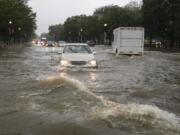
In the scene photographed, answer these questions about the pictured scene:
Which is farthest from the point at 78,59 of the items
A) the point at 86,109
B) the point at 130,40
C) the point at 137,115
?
the point at 130,40

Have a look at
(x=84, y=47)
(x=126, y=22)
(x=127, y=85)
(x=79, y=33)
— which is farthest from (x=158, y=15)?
(x=79, y=33)

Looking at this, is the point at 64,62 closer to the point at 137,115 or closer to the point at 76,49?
the point at 76,49

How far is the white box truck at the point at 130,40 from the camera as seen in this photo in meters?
45.2

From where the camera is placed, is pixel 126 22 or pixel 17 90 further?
pixel 126 22

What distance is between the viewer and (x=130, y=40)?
45531 millimetres

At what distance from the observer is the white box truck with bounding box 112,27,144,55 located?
4522cm

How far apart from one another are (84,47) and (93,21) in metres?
137

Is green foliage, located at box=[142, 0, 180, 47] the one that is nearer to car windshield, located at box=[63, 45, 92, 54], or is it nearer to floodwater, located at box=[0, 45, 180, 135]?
car windshield, located at box=[63, 45, 92, 54]

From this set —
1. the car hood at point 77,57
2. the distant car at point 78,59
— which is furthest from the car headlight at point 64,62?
the car hood at point 77,57

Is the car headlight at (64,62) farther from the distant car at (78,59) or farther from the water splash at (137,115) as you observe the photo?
the water splash at (137,115)

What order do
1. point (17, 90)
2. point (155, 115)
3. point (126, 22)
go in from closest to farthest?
1. point (155, 115)
2. point (17, 90)
3. point (126, 22)

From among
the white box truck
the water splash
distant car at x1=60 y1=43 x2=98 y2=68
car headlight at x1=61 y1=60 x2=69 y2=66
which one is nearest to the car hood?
distant car at x1=60 y1=43 x2=98 y2=68

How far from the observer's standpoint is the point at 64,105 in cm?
1156

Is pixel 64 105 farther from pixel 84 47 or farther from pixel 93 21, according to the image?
pixel 93 21
